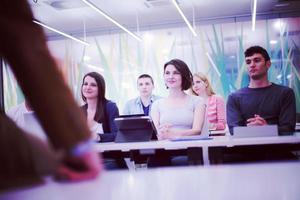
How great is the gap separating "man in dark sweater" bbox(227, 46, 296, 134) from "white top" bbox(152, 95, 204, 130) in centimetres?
25

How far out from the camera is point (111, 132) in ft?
7.02

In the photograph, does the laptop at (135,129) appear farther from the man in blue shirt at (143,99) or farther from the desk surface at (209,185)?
the man in blue shirt at (143,99)

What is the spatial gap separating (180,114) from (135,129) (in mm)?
316

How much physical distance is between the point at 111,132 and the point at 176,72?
57 cm

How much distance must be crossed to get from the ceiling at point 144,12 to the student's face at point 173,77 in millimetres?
2731

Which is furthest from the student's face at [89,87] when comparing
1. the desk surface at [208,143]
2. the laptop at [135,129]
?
the desk surface at [208,143]

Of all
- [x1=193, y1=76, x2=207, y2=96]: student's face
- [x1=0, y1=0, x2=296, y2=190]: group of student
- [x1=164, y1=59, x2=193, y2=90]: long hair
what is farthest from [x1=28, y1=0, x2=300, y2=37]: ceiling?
[x1=0, y1=0, x2=296, y2=190]: group of student

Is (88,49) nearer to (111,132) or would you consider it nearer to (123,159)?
(111,132)

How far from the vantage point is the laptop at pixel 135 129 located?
6.01ft

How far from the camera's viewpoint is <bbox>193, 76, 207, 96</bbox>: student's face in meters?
3.73

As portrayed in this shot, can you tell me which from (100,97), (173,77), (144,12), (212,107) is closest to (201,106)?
(173,77)

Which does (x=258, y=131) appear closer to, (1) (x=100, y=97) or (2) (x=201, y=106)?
(2) (x=201, y=106)

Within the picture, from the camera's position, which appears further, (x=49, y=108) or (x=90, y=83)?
(x=90, y=83)

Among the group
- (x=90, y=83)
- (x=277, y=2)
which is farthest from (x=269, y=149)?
(x=277, y=2)
